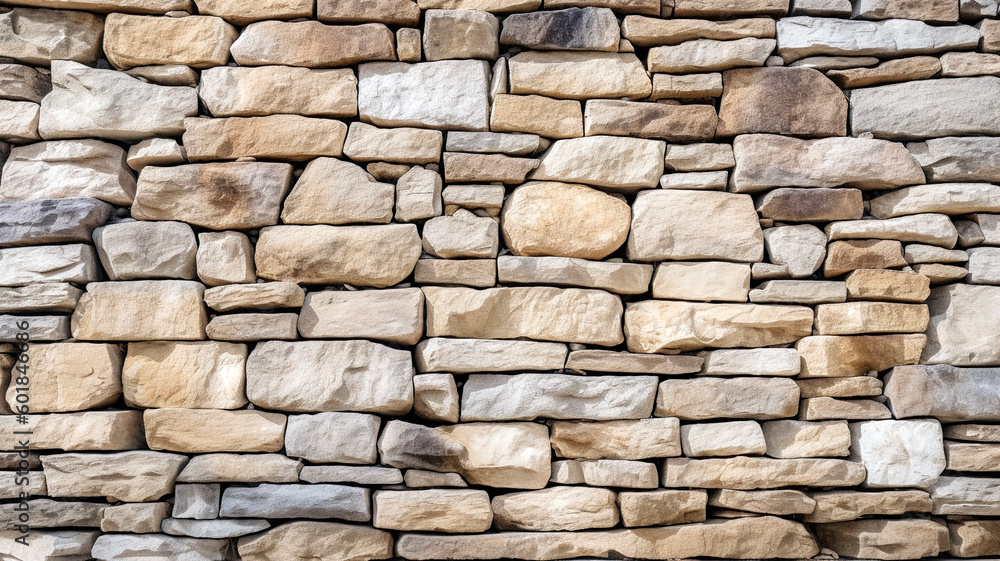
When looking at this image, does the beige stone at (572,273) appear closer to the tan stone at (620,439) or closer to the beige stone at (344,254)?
the beige stone at (344,254)

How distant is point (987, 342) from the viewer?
6.24ft

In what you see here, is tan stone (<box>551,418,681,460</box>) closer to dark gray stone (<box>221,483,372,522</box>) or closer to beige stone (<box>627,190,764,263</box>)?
beige stone (<box>627,190,764,263</box>)

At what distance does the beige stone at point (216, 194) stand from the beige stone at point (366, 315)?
316 millimetres

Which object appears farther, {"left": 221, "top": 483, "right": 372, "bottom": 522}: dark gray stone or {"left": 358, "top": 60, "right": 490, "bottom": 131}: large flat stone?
{"left": 358, "top": 60, "right": 490, "bottom": 131}: large flat stone

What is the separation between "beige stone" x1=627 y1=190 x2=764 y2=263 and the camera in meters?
1.90

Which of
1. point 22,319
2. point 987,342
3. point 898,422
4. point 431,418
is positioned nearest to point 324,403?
point 431,418

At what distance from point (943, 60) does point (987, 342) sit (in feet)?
3.02

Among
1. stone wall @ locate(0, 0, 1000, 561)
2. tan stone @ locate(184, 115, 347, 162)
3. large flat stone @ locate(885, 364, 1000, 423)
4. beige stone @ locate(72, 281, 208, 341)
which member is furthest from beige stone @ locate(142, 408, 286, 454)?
large flat stone @ locate(885, 364, 1000, 423)

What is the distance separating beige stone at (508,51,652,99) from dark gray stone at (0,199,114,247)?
139 centimetres

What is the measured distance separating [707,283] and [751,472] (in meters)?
0.60

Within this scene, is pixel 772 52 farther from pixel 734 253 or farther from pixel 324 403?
pixel 324 403

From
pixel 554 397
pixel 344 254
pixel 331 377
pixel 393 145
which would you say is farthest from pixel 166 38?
pixel 554 397

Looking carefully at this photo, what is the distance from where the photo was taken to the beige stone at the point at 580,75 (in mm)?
1925

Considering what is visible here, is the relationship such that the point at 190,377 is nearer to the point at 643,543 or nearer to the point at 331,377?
the point at 331,377
